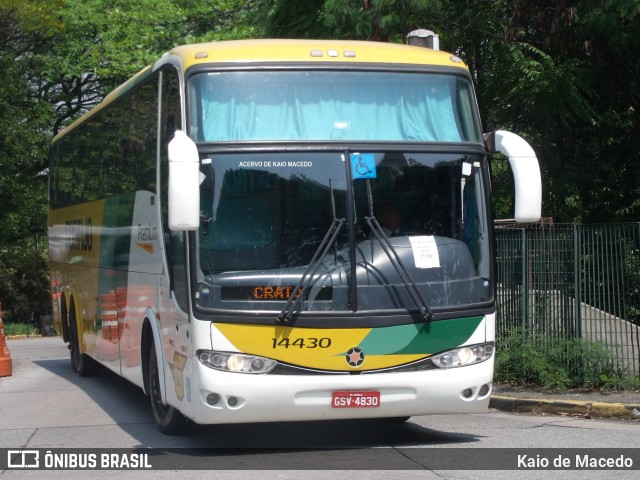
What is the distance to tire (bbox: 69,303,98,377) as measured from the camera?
16.4 meters

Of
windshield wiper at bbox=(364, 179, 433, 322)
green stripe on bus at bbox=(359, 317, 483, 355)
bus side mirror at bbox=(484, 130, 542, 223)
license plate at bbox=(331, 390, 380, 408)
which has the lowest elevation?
license plate at bbox=(331, 390, 380, 408)

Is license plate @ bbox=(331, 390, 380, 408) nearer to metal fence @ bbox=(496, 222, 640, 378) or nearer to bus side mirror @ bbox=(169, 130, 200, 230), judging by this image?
bus side mirror @ bbox=(169, 130, 200, 230)

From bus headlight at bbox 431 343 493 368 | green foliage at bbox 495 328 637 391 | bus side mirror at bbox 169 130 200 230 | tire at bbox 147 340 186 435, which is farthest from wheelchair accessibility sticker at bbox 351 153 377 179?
green foliage at bbox 495 328 637 391

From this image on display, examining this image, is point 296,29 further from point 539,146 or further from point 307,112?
point 307,112

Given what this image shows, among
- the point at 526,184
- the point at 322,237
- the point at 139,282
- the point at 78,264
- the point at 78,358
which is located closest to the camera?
the point at 322,237

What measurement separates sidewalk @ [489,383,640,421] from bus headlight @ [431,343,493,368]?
309cm

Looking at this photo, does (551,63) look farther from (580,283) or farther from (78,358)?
(78,358)

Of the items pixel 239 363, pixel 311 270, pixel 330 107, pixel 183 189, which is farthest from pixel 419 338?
pixel 183 189

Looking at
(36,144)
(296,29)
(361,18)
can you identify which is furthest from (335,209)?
(36,144)

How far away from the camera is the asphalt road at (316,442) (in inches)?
332

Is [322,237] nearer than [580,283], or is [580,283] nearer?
[322,237]

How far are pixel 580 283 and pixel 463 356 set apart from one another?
469cm

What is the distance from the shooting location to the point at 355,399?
8.85 m

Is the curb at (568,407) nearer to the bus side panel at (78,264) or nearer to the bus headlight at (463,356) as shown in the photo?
the bus headlight at (463,356)
